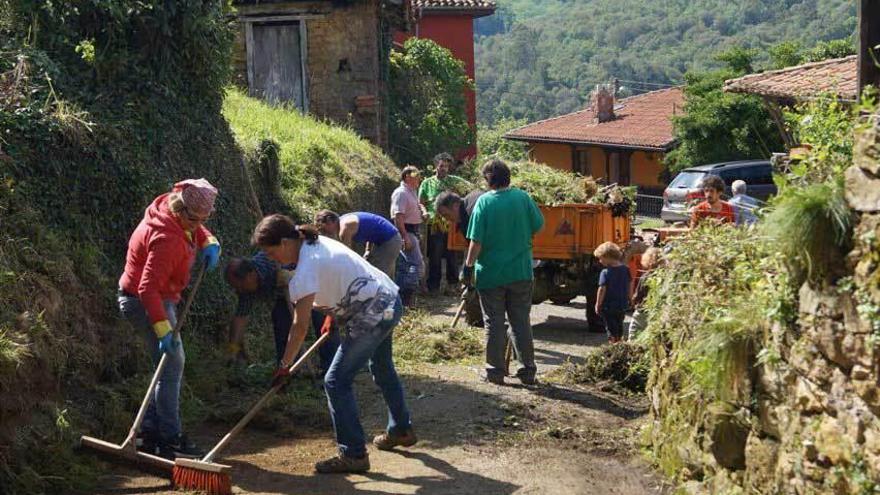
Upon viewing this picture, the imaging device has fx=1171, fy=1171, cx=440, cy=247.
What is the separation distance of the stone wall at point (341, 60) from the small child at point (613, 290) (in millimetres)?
11287

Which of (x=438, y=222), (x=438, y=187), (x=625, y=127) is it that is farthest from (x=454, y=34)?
(x=438, y=222)

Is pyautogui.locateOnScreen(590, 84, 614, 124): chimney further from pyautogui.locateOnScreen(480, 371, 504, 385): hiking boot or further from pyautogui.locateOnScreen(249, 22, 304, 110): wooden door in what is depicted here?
pyautogui.locateOnScreen(480, 371, 504, 385): hiking boot

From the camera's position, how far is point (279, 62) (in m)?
22.2

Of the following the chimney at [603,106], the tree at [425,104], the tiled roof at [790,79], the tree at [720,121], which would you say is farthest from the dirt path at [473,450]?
the chimney at [603,106]

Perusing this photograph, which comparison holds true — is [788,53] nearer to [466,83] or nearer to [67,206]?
[466,83]

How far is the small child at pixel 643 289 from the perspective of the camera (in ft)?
29.3

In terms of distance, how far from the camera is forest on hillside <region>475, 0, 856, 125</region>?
9762 centimetres

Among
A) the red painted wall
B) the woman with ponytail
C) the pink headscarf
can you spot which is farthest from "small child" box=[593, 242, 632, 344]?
the red painted wall

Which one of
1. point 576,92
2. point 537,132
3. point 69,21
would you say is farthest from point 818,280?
point 576,92

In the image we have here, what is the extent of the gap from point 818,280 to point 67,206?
6000 millimetres

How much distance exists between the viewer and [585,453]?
8.05 metres

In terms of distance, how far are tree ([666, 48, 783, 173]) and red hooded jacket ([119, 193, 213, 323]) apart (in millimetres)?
28311

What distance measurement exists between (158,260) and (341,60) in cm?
1527

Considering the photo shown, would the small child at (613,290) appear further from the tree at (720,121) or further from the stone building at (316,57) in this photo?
the tree at (720,121)
